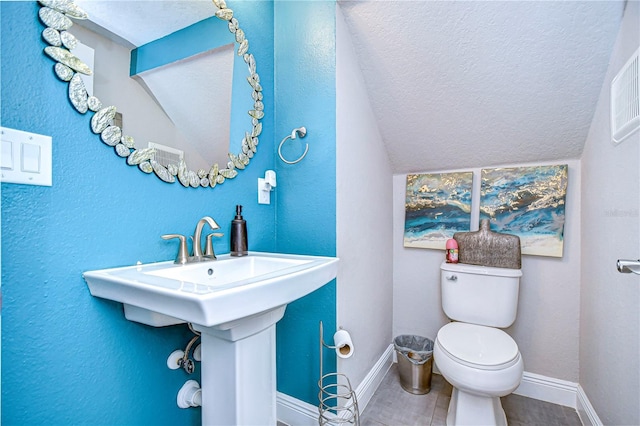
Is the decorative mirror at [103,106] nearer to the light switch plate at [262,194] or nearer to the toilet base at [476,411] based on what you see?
the light switch plate at [262,194]

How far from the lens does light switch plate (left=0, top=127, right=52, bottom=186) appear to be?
639 mm

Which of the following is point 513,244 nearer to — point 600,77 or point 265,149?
point 600,77

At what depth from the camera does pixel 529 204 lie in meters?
1.60

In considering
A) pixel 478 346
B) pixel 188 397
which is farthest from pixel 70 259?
pixel 478 346

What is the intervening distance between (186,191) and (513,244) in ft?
5.75

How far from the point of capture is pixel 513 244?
1.56m

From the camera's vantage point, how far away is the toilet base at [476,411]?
4.01ft

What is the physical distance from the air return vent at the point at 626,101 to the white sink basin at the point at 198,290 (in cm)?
113

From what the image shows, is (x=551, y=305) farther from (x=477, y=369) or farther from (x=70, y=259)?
(x=70, y=259)

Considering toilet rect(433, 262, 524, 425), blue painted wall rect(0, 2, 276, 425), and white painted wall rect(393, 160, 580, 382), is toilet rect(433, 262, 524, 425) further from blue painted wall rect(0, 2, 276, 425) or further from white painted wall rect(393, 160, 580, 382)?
blue painted wall rect(0, 2, 276, 425)

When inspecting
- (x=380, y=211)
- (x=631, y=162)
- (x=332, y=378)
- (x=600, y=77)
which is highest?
(x=600, y=77)

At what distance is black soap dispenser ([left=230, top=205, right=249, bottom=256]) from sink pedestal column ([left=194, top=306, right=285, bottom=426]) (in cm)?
38

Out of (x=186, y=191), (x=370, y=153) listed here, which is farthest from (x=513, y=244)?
(x=186, y=191)

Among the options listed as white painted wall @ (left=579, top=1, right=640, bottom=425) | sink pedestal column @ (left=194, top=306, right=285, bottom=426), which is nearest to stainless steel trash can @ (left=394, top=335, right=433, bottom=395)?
white painted wall @ (left=579, top=1, right=640, bottom=425)
